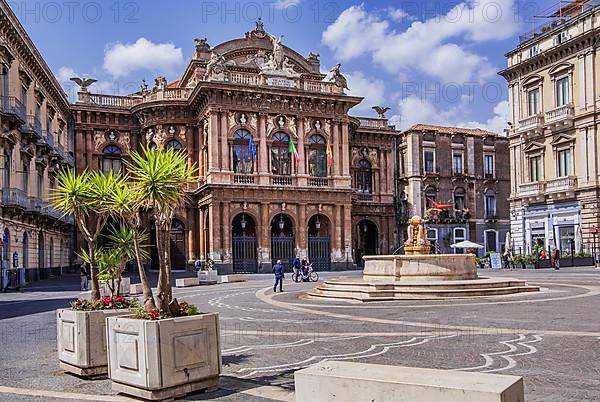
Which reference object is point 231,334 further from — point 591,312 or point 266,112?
point 266,112

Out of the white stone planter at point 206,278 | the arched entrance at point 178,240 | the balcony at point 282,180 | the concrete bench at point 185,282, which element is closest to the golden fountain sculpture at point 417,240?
the concrete bench at point 185,282

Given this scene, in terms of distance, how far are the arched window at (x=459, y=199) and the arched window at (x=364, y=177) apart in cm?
1056

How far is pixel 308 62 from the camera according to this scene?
168ft

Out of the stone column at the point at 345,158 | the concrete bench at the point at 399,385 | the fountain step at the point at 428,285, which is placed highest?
the stone column at the point at 345,158

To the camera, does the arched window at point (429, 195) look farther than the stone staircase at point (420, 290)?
Yes

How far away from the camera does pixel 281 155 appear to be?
44250 millimetres

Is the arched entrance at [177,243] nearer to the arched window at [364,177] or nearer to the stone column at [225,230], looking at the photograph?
the stone column at [225,230]

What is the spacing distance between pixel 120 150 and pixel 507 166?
36.3 m

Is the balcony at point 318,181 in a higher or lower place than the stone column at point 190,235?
higher

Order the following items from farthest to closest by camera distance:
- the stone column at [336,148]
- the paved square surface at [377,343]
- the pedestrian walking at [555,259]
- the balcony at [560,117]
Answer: the stone column at [336,148], the balcony at [560,117], the pedestrian walking at [555,259], the paved square surface at [377,343]

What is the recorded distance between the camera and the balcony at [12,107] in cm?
3061

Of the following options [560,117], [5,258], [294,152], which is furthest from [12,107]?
[560,117]

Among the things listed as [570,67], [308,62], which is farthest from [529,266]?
[308,62]

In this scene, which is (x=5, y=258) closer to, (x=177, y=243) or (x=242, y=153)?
(x=177, y=243)
